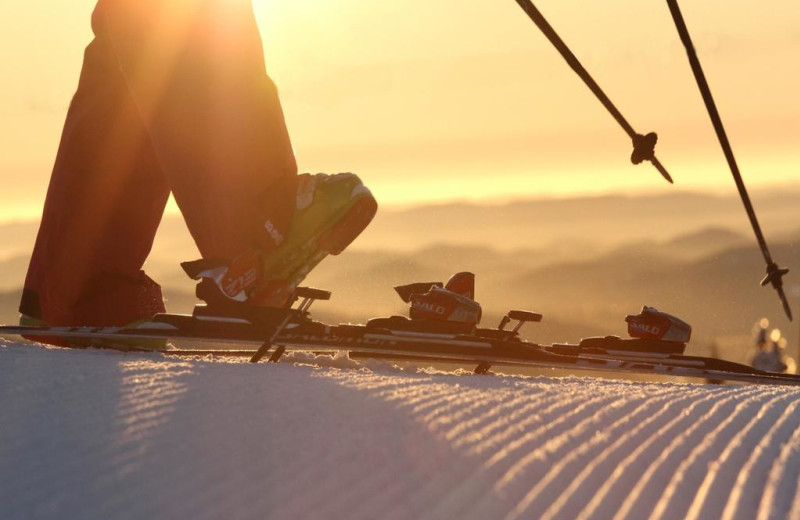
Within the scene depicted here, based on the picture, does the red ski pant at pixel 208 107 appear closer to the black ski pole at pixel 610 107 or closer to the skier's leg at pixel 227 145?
the skier's leg at pixel 227 145

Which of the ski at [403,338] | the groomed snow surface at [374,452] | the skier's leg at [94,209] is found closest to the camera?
the groomed snow surface at [374,452]

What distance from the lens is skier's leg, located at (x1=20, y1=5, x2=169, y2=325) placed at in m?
4.40

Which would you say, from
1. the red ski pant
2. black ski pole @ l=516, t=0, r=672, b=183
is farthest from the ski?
black ski pole @ l=516, t=0, r=672, b=183

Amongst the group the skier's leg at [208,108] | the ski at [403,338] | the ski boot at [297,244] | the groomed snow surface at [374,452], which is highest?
the skier's leg at [208,108]

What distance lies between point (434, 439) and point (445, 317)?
233cm

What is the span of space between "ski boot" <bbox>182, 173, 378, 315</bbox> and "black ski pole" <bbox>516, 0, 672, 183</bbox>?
88 centimetres

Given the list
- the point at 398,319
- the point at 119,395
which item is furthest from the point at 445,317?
the point at 119,395

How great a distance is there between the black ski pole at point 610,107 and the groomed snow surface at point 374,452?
162 centimetres

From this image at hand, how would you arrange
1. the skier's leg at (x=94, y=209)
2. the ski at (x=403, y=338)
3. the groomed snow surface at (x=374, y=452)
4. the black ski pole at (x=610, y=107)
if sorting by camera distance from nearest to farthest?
the groomed snow surface at (x=374, y=452)
the black ski pole at (x=610, y=107)
the ski at (x=403, y=338)
the skier's leg at (x=94, y=209)

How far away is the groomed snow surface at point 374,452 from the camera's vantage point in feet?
4.37

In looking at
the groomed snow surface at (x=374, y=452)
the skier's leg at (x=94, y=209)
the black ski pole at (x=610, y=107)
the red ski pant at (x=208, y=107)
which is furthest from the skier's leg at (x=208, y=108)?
the groomed snow surface at (x=374, y=452)

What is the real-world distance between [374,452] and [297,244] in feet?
7.33

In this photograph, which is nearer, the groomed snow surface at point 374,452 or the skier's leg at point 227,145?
the groomed snow surface at point 374,452

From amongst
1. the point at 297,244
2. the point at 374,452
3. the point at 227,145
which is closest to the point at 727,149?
the point at 297,244
